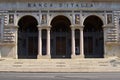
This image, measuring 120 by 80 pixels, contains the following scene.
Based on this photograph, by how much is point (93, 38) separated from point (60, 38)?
554 centimetres

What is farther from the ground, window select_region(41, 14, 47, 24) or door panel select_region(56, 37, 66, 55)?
window select_region(41, 14, 47, 24)

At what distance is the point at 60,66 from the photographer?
41.5 m

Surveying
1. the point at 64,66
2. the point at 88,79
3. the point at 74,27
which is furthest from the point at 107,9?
the point at 88,79

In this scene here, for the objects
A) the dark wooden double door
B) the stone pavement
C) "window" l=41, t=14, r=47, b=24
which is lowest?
the stone pavement

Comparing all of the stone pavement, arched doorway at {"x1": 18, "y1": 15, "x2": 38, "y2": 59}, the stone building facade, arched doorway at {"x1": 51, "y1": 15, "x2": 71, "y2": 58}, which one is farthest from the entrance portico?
the stone pavement

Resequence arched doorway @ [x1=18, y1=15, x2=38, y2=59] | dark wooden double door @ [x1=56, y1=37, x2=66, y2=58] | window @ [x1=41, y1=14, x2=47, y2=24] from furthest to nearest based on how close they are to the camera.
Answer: dark wooden double door @ [x1=56, y1=37, x2=66, y2=58] → arched doorway @ [x1=18, y1=15, x2=38, y2=59] → window @ [x1=41, y1=14, x2=47, y2=24]

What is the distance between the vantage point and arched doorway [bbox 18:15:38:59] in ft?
182

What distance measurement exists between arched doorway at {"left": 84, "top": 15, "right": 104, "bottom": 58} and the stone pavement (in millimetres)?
10433

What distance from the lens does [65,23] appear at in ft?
188

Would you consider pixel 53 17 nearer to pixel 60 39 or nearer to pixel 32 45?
pixel 60 39

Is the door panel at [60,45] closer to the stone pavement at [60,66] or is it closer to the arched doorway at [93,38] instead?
the arched doorway at [93,38]

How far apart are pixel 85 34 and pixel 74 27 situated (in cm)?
622

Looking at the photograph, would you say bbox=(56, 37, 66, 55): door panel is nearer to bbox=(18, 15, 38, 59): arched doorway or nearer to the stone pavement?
bbox=(18, 15, 38, 59): arched doorway

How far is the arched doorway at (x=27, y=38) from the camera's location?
55.4m
